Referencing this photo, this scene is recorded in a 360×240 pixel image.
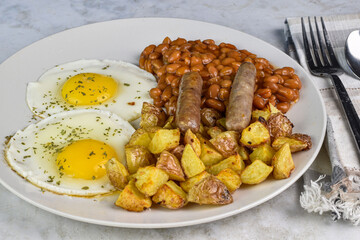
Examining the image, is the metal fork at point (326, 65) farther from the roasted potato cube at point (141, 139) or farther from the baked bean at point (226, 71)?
the roasted potato cube at point (141, 139)

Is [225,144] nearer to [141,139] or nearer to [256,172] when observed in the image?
[256,172]

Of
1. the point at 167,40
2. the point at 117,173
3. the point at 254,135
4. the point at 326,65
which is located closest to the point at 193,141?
the point at 254,135

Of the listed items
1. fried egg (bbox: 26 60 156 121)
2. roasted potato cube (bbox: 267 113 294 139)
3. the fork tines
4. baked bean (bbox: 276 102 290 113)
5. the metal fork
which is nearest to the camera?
roasted potato cube (bbox: 267 113 294 139)

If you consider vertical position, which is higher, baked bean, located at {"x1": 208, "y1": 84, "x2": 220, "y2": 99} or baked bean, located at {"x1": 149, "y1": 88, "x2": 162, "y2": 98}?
baked bean, located at {"x1": 208, "y1": 84, "x2": 220, "y2": 99}

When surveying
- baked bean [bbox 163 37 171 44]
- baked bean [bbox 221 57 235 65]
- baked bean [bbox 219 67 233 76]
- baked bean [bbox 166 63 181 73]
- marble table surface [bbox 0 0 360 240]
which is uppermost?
baked bean [bbox 221 57 235 65]

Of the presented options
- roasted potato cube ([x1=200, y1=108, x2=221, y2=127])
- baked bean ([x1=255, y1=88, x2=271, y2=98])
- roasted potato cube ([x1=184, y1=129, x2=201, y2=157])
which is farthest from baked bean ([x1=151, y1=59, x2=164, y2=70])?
roasted potato cube ([x1=184, y1=129, x2=201, y2=157])

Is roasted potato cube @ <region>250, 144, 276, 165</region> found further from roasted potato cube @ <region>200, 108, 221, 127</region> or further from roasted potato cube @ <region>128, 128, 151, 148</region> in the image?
roasted potato cube @ <region>128, 128, 151, 148</region>

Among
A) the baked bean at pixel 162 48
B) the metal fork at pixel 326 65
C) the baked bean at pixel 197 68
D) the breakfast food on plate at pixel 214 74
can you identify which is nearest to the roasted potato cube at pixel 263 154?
the breakfast food on plate at pixel 214 74

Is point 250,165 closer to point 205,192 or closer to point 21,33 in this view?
point 205,192
